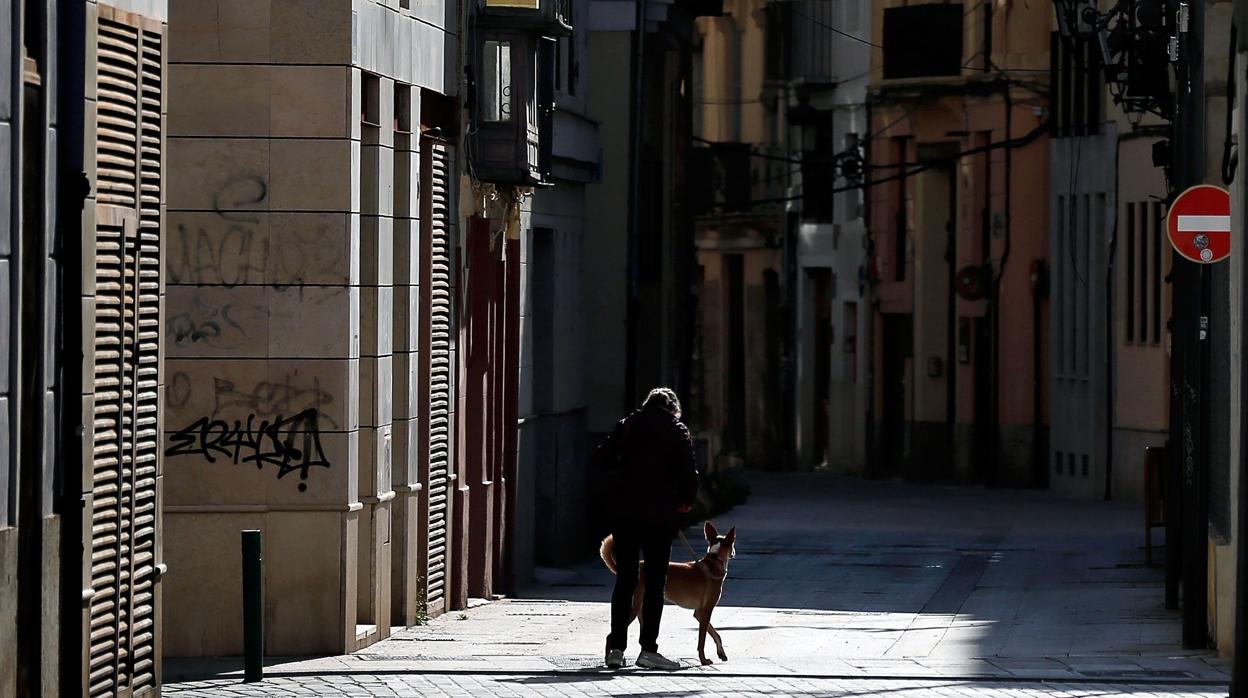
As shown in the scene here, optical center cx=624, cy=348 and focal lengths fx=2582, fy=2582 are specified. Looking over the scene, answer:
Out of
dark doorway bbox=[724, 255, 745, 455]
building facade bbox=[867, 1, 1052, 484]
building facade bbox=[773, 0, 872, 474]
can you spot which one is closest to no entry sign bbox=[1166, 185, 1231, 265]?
building facade bbox=[867, 1, 1052, 484]

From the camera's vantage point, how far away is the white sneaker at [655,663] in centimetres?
1494

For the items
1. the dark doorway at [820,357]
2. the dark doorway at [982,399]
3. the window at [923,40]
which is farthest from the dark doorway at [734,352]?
the dark doorway at [982,399]

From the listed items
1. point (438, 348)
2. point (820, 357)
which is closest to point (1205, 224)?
point (438, 348)

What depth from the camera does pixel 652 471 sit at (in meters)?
15.0

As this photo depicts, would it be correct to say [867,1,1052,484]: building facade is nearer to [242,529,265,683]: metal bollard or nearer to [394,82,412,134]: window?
[394,82,412,134]: window

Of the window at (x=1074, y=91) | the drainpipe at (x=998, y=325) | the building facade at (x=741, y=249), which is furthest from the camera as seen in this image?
the building facade at (x=741, y=249)

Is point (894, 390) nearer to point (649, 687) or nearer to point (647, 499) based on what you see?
point (647, 499)

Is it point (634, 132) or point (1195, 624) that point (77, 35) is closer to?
point (1195, 624)

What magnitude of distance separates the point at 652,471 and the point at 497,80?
6.03 meters

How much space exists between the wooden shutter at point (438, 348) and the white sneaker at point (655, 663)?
13.2 ft

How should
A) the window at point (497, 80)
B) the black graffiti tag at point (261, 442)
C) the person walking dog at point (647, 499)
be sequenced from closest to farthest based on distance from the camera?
the person walking dog at point (647, 499)
the black graffiti tag at point (261, 442)
the window at point (497, 80)

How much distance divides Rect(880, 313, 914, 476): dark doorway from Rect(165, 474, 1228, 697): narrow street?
49.4 feet

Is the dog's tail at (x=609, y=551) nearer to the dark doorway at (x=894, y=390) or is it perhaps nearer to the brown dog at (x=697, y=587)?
the brown dog at (x=697, y=587)

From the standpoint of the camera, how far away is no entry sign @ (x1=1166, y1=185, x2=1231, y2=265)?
15.2m
